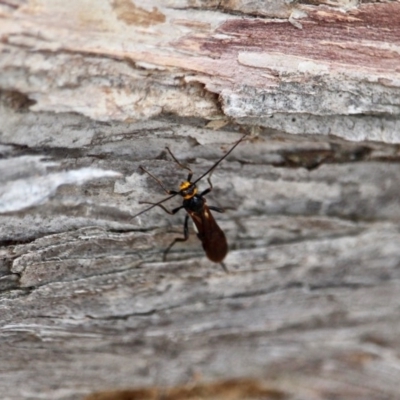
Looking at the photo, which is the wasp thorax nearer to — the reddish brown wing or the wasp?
the wasp

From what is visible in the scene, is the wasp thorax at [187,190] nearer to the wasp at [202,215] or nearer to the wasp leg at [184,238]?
the wasp at [202,215]

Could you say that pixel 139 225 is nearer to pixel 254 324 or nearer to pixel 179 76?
pixel 179 76

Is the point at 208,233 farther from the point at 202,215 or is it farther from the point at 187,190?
the point at 187,190

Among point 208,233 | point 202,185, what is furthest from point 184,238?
point 202,185

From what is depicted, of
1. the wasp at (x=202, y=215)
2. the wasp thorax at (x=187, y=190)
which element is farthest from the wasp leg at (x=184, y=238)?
the wasp thorax at (x=187, y=190)

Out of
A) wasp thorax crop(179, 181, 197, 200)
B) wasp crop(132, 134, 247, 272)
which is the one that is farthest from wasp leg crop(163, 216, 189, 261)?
wasp thorax crop(179, 181, 197, 200)

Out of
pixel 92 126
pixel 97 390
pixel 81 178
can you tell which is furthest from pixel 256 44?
pixel 97 390

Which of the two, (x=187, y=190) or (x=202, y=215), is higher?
(x=187, y=190)
